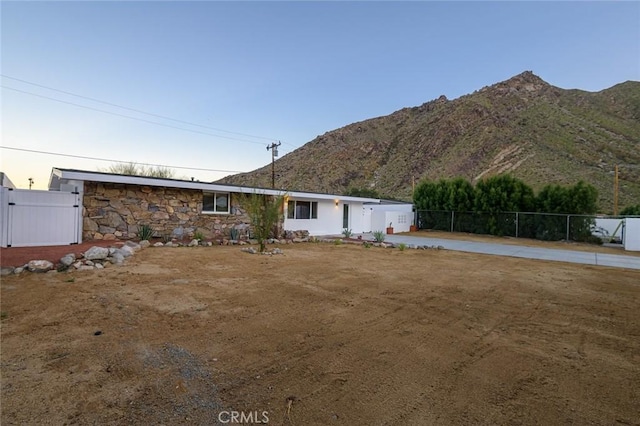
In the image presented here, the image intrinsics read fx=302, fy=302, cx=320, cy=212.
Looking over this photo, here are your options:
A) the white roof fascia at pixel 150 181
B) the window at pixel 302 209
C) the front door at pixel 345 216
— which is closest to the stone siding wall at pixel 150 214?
the white roof fascia at pixel 150 181

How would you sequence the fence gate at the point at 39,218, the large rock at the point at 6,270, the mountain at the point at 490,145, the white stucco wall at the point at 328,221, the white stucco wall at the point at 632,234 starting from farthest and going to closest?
the mountain at the point at 490,145 < the white stucco wall at the point at 328,221 < the white stucco wall at the point at 632,234 < the fence gate at the point at 39,218 < the large rock at the point at 6,270

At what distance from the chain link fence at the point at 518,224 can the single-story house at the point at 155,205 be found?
12.6 m

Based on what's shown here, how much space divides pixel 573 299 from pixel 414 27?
1894 centimetres

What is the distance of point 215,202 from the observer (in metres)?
13.3

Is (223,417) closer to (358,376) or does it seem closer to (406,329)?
(358,376)

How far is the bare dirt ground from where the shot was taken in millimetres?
2203

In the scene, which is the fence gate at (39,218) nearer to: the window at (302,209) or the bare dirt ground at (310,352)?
the bare dirt ground at (310,352)

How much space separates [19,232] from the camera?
826 centimetres

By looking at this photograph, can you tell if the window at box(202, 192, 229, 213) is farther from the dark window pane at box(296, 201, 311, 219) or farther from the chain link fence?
the chain link fence

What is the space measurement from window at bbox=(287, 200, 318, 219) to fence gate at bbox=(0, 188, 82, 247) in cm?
923

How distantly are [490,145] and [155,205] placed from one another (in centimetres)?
4287

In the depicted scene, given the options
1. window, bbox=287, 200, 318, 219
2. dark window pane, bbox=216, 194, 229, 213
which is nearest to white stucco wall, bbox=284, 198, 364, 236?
window, bbox=287, 200, 318, 219

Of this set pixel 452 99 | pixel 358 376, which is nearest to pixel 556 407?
pixel 358 376

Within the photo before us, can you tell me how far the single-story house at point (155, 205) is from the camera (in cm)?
1017
